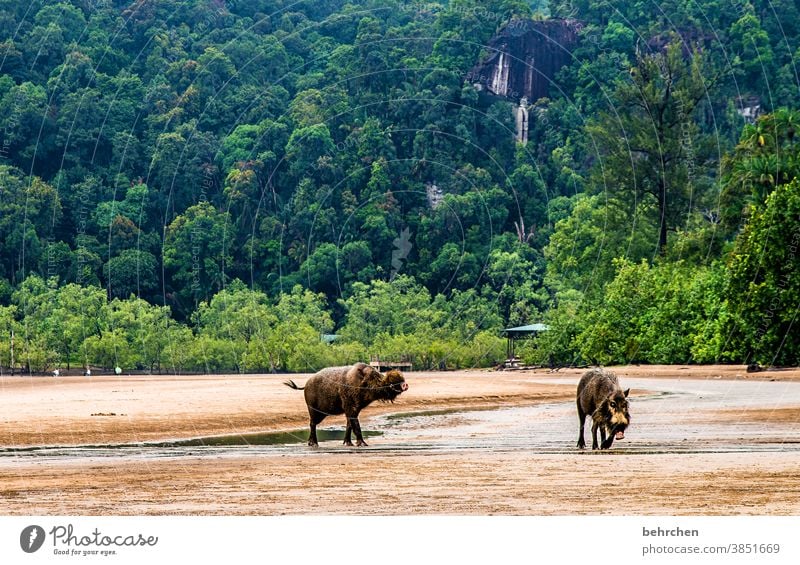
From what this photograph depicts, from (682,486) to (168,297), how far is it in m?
98.5

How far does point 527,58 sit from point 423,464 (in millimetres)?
121247

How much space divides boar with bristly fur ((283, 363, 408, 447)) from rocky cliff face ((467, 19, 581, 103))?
10735 cm

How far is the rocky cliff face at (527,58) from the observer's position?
13475 centimetres

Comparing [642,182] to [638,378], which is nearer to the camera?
[638,378]

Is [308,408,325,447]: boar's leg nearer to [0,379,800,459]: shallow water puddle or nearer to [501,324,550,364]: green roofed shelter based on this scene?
[0,379,800,459]: shallow water puddle

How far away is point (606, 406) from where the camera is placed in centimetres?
2383

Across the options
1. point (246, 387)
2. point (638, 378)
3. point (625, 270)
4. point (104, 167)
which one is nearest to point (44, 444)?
point (246, 387)

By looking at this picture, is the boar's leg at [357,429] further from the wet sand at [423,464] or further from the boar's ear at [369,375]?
the boar's ear at [369,375]

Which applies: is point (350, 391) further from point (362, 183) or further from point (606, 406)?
point (362, 183)

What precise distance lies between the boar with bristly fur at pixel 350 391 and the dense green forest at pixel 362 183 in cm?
4122

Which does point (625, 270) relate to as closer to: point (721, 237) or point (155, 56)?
point (721, 237)

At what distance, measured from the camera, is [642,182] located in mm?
93625

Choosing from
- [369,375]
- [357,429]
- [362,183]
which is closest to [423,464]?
[357,429]

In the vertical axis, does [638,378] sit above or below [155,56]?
below
